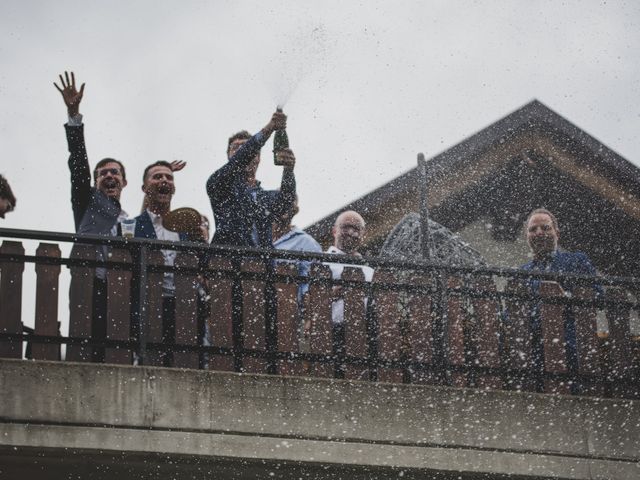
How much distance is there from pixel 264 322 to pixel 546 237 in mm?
2505

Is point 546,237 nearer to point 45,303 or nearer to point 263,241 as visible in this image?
point 263,241

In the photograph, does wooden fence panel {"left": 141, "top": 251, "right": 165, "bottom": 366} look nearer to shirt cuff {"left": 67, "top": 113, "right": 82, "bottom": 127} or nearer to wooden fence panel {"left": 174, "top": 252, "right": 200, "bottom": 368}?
wooden fence panel {"left": 174, "top": 252, "right": 200, "bottom": 368}

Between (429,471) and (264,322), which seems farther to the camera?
(264,322)

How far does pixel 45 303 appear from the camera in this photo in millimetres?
7738

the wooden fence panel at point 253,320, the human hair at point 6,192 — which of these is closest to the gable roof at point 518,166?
the wooden fence panel at point 253,320

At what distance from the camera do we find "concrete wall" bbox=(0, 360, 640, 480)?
725 centimetres

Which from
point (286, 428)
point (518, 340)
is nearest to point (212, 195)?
point (286, 428)

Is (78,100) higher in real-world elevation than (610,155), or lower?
lower

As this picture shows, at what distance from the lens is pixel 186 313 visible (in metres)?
8.06

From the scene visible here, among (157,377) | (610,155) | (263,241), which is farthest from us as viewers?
(610,155)

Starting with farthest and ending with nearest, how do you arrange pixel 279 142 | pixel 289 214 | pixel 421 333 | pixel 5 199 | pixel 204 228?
pixel 289 214
pixel 204 228
pixel 279 142
pixel 421 333
pixel 5 199

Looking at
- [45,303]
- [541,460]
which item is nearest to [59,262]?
[45,303]

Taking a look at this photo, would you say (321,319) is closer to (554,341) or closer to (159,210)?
(159,210)

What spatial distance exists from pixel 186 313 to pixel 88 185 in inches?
47.4
